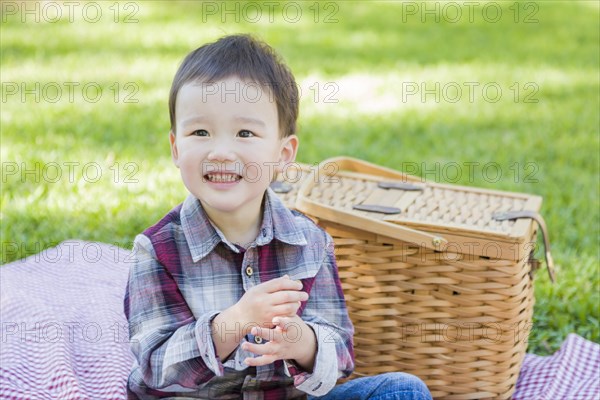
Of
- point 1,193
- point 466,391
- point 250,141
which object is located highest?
point 250,141

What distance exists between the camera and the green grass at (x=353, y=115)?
3383 millimetres

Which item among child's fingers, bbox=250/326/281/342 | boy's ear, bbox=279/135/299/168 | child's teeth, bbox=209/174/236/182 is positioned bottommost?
child's fingers, bbox=250/326/281/342

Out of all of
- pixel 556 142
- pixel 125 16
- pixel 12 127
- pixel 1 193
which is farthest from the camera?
pixel 125 16

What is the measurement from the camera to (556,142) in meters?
4.58

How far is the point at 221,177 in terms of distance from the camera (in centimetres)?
182

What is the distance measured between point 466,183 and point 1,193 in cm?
198

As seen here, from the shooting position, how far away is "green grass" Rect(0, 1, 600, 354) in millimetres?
3383

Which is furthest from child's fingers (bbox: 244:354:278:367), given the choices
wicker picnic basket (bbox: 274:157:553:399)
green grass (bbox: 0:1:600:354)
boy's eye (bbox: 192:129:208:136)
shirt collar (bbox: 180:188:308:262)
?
green grass (bbox: 0:1:600:354)

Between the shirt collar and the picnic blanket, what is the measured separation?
0.69m

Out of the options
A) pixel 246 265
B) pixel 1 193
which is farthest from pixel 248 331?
pixel 1 193

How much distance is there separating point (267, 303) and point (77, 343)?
3.70 feet

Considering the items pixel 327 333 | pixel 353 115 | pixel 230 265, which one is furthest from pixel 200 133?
pixel 353 115

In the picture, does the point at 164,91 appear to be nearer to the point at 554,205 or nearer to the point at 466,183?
the point at 466,183

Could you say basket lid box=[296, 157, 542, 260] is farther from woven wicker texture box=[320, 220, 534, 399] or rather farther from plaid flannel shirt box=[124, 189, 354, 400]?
plaid flannel shirt box=[124, 189, 354, 400]
